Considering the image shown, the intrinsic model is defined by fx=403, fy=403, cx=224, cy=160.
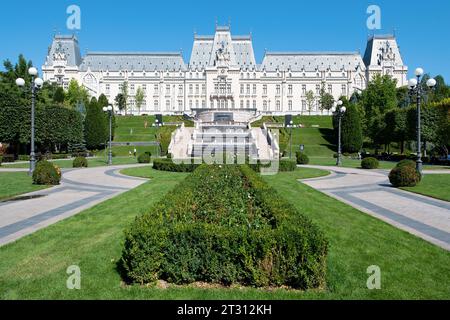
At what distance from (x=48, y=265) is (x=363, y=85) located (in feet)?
367

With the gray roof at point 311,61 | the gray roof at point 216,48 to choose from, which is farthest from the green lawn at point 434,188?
the gray roof at point 311,61

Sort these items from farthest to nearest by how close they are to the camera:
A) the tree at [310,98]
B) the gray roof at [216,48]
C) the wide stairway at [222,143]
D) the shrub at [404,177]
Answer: the gray roof at [216,48] < the tree at [310,98] < the wide stairway at [222,143] < the shrub at [404,177]

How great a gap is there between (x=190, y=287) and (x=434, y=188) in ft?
50.3

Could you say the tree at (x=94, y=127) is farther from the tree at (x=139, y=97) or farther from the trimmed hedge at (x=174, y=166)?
the tree at (x=139, y=97)

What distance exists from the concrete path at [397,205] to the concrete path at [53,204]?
8.98 metres

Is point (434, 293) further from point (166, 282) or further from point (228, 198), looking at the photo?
point (228, 198)

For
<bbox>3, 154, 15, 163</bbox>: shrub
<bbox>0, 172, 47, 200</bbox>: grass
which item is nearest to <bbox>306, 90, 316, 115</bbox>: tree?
<bbox>3, 154, 15, 163</bbox>: shrub

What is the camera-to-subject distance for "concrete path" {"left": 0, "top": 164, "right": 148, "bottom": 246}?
9891 mm

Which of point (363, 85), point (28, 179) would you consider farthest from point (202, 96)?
point (28, 179)

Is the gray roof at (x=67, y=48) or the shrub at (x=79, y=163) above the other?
the gray roof at (x=67, y=48)

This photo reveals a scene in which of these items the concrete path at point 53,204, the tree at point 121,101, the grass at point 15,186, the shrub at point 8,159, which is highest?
the tree at point 121,101

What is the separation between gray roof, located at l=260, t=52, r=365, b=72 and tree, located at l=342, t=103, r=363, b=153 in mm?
56900

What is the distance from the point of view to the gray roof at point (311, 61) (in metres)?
110

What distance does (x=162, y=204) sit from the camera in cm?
832
